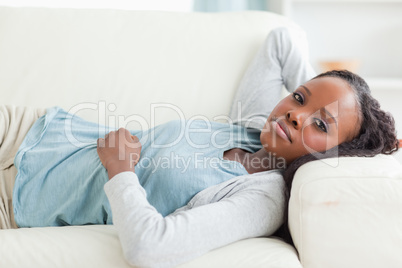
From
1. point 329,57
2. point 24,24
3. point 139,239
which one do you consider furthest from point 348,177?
point 329,57

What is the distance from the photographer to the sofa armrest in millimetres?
938

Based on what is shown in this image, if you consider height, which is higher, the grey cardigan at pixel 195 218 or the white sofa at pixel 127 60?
the white sofa at pixel 127 60

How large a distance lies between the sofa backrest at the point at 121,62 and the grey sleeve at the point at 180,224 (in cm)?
61

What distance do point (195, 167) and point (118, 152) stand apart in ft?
0.65

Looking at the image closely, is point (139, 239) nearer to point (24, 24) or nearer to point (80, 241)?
point (80, 241)

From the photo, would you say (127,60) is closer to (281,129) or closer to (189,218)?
(281,129)

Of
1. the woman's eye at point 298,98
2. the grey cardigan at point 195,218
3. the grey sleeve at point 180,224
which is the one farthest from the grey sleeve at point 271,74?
the grey sleeve at point 180,224

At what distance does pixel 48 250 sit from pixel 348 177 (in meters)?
→ 0.64

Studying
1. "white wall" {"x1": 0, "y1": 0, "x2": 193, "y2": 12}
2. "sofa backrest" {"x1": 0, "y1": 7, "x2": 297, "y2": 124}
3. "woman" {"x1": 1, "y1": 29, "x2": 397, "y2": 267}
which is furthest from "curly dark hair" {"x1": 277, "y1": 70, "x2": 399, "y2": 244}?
"white wall" {"x1": 0, "y1": 0, "x2": 193, "y2": 12}

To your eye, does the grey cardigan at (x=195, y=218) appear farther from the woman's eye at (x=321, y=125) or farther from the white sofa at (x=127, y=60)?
the white sofa at (x=127, y=60)

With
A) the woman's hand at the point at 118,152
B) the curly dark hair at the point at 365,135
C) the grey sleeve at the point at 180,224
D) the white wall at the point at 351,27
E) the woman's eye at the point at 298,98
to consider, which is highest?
the white wall at the point at 351,27

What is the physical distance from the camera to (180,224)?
0.95 metres

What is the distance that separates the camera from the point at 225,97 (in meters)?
1.65

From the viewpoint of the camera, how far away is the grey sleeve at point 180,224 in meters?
0.92
